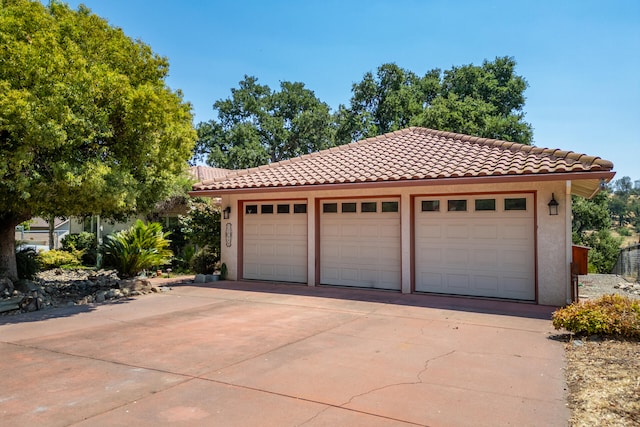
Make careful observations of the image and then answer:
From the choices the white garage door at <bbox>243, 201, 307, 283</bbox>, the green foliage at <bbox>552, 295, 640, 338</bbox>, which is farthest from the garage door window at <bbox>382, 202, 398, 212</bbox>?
the green foliage at <bbox>552, 295, 640, 338</bbox>

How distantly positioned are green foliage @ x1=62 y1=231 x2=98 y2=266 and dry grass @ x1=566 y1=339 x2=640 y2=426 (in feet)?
59.4

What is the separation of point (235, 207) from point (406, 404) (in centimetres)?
983

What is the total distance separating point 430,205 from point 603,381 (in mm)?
6247

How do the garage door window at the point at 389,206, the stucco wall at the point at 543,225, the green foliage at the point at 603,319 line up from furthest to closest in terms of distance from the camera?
1. the garage door window at the point at 389,206
2. the stucco wall at the point at 543,225
3. the green foliage at the point at 603,319

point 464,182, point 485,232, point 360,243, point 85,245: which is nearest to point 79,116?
point 360,243

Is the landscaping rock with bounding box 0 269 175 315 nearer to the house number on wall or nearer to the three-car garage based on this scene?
the house number on wall

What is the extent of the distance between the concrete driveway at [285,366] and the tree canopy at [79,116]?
2.44 meters

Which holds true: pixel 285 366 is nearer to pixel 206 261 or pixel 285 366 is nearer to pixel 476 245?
pixel 476 245

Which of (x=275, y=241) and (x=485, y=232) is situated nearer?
(x=485, y=232)

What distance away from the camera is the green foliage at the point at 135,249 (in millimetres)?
13297

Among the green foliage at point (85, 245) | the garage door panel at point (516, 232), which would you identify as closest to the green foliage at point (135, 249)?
the green foliage at point (85, 245)

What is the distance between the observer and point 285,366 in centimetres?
540

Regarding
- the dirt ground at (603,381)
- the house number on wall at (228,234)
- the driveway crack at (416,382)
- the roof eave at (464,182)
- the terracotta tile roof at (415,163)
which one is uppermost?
the terracotta tile roof at (415,163)

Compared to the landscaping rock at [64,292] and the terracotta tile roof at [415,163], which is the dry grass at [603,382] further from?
the landscaping rock at [64,292]
